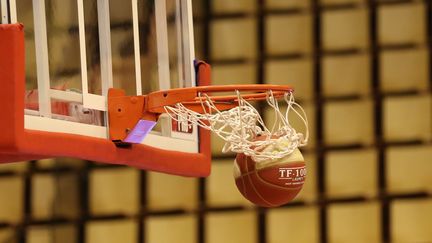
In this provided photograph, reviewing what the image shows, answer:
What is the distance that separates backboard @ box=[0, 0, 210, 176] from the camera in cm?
207

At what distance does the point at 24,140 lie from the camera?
6.58 ft

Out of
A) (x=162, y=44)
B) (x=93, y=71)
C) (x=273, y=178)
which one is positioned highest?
(x=162, y=44)

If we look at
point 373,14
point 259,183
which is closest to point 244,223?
point 373,14

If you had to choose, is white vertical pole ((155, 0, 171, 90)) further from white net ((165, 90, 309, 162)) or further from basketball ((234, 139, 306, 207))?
basketball ((234, 139, 306, 207))

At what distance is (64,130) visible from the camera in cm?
223

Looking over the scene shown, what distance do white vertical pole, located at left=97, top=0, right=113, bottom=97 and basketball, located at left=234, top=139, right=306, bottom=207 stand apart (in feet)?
1.57

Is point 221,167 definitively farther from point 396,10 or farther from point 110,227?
point 396,10

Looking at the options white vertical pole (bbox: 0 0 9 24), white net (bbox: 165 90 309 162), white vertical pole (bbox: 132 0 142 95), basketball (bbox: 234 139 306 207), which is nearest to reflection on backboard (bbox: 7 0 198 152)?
white vertical pole (bbox: 132 0 142 95)

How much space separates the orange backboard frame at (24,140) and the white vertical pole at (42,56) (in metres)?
0.09

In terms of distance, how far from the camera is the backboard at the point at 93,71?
6.78 feet

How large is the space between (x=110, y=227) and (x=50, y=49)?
1.91 metres

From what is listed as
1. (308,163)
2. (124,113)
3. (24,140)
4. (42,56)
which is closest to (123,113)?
(124,113)

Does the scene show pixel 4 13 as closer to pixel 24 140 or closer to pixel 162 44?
pixel 24 140

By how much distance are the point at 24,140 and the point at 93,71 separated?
0.44 meters
